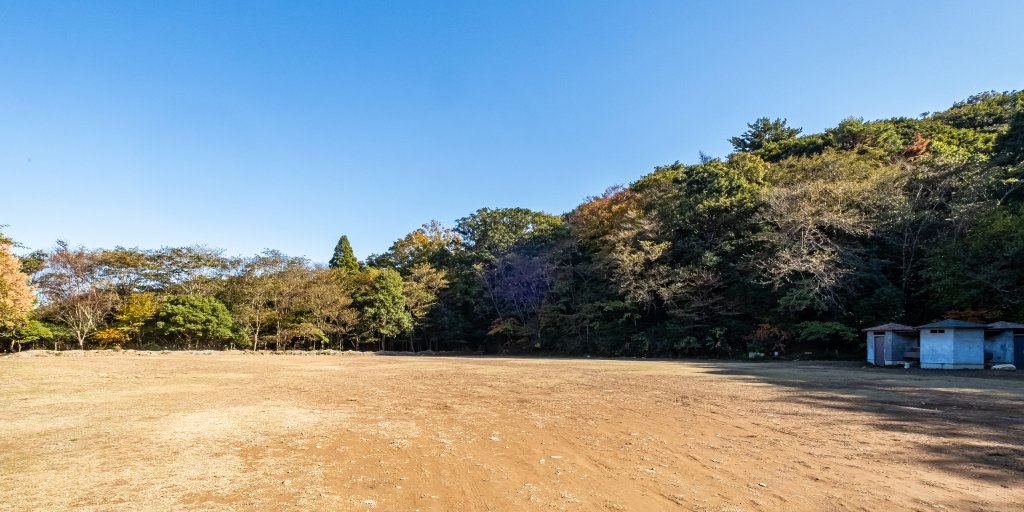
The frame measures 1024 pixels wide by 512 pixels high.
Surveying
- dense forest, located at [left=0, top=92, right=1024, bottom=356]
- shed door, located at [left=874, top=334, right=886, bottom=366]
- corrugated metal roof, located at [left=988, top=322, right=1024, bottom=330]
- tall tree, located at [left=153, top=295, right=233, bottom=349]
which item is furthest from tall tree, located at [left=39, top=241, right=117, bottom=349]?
corrugated metal roof, located at [left=988, top=322, right=1024, bottom=330]

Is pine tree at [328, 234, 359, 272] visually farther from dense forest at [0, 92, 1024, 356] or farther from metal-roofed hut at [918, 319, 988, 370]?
metal-roofed hut at [918, 319, 988, 370]

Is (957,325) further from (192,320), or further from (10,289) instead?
(192,320)

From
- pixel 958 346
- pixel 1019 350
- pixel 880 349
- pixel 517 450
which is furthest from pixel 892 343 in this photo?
pixel 517 450

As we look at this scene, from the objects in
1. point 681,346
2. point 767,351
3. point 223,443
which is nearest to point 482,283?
point 681,346

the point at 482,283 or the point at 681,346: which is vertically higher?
the point at 482,283

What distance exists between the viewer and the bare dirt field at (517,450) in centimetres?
429

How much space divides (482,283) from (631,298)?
15.6m

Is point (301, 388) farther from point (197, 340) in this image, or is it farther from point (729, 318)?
point (197, 340)

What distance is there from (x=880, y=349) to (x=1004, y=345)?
12.4ft

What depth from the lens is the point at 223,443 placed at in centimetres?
639

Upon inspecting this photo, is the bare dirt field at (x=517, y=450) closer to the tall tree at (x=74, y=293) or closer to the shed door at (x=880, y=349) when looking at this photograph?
the shed door at (x=880, y=349)

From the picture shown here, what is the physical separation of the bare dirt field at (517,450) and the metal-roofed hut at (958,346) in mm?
7665

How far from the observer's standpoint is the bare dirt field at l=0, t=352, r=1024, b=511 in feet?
14.1

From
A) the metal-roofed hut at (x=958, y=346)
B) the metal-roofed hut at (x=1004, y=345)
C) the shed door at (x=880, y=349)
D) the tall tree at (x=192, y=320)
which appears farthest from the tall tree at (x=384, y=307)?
the metal-roofed hut at (x=1004, y=345)
